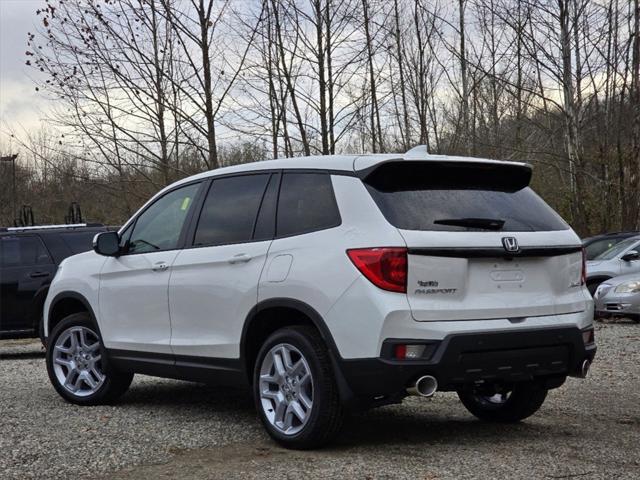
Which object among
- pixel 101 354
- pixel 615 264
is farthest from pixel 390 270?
pixel 615 264

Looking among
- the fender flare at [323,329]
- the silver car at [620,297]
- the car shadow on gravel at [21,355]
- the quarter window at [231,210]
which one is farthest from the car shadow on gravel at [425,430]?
the silver car at [620,297]

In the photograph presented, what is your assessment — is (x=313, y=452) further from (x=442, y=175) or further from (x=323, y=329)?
(x=442, y=175)

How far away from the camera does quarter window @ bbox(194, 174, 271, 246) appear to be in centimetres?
611

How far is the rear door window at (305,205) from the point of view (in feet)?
18.0

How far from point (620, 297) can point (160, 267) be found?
33.7 ft

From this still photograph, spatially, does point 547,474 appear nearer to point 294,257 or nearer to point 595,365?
point 294,257

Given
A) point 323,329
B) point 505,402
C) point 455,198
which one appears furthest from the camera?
point 505,402

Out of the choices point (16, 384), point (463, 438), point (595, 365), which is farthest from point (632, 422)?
point (16, 384)

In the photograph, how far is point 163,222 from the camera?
6.95 metres

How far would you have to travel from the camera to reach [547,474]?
4.81 meters

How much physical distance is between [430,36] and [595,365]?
16.6m

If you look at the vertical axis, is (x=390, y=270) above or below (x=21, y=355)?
above

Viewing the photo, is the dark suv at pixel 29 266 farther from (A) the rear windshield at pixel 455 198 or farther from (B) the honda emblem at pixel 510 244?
(B) the honda emblem at pixel 510 244

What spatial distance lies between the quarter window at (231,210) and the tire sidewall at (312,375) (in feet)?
2.55
